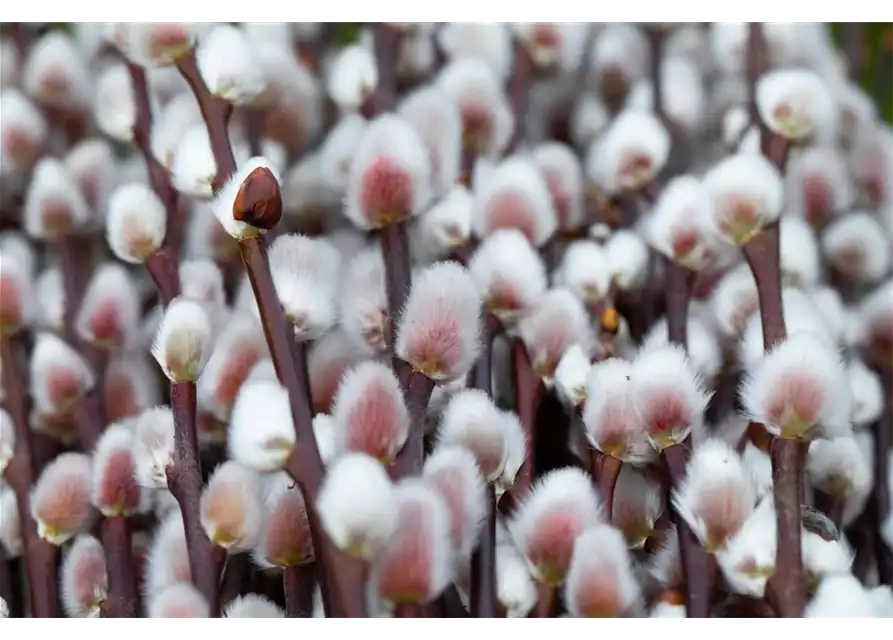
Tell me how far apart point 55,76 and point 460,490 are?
35 centimetres

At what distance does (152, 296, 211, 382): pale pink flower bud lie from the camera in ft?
0.92

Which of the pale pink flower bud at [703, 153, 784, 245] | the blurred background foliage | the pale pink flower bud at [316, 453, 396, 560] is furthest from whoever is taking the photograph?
the blurred background foliage

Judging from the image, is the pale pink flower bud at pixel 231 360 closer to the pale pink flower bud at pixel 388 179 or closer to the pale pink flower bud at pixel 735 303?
the pale pink flower bud at pixel 388 179

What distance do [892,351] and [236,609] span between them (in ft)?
1.03

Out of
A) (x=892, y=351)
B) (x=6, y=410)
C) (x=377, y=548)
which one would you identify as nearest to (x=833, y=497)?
(x=892, y=351)

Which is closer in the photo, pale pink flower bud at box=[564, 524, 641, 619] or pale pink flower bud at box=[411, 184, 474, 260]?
pale pink flower bud at box=[564, 524, 641, 619]

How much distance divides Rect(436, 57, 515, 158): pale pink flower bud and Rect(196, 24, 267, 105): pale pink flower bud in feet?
0.40

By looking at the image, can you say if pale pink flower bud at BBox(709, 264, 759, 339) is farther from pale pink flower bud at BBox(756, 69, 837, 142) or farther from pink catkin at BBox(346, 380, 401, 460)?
pink catkin at BBox(346, 380, 401, 460)

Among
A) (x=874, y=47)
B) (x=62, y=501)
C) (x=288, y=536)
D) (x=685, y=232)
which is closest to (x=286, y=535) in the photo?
(x=288, y=536)

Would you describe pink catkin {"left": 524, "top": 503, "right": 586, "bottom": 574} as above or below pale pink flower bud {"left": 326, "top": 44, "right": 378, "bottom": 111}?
below

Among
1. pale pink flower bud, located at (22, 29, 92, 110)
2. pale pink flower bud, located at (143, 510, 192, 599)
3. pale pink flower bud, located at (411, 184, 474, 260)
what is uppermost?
pale pink flower bud, located at (22, 29, 92, 110)

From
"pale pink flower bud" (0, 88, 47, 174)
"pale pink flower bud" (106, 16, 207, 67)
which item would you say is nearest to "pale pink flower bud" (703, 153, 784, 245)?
"pale pink flower bud" (106, 16, 207, 67)

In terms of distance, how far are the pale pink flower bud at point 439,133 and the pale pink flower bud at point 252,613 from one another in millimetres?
173

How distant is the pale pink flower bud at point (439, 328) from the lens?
27cm
